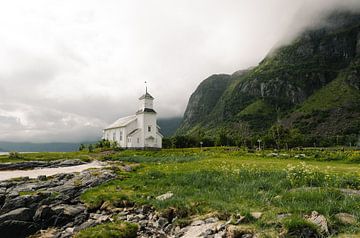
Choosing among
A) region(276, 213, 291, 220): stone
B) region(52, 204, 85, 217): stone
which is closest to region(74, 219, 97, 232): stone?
region(52, 204, 85, 217): stone

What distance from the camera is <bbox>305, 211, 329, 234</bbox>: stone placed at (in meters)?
10.5

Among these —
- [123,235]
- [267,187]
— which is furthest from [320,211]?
[123,235]

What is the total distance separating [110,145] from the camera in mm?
101625

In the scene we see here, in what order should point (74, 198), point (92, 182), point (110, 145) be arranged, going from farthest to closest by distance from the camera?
point (110, 145) < point (92, 182) < point (74, 198)

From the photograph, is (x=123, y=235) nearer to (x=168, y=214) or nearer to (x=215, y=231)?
(x=168, y=214)

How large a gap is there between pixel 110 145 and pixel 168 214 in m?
89.0

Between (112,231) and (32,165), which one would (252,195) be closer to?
(112,231)

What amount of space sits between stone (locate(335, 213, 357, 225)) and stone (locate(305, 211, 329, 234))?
1.80ft

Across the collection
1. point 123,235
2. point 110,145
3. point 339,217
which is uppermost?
point 110,145

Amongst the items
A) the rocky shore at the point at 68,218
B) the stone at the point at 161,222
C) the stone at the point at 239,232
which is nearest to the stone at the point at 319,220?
the stone at the point at 239,232

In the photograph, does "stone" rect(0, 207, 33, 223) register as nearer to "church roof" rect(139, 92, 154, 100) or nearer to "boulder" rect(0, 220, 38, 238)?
"boulder" rect(0, 220, 38, 238)

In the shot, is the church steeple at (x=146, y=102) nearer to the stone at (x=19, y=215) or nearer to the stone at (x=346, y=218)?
the stone at (x=19, y=215)

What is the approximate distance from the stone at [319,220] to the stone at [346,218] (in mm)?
549

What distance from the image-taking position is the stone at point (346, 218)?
10.8 m
